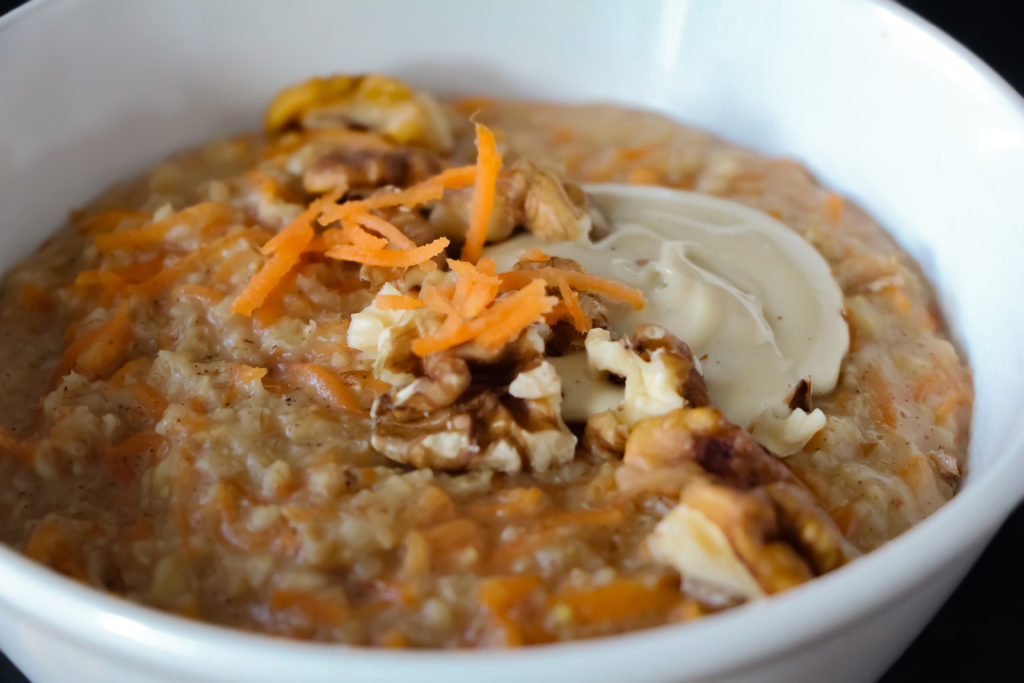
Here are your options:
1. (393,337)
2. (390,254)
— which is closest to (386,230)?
(390,254)

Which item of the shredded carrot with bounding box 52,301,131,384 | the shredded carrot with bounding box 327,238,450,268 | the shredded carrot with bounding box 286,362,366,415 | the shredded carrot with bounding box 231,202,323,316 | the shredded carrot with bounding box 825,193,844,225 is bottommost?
the shredded carrot with bounding box 52,301,131,384

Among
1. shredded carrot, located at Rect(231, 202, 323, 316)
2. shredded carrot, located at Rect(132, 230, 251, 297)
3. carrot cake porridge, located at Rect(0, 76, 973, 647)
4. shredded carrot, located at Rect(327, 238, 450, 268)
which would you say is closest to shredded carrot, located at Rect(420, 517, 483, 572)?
carrot cake porridge, located at Rect(0, 76, 973, 647)

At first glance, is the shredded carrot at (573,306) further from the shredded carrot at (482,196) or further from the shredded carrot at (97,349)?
the shredded carrot at (97,349)

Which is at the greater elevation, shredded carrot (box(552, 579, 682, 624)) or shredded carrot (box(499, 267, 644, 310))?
shredded carrot (box(499, 267, 644, 310))

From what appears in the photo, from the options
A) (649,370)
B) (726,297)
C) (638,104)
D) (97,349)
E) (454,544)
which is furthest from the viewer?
(638,104)

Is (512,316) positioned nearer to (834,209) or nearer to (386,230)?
(386,230)

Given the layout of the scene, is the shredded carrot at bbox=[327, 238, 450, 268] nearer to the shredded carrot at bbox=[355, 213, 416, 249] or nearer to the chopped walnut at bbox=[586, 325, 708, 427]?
the shredded carrot at bbox=[355, 213, 416, 249]
